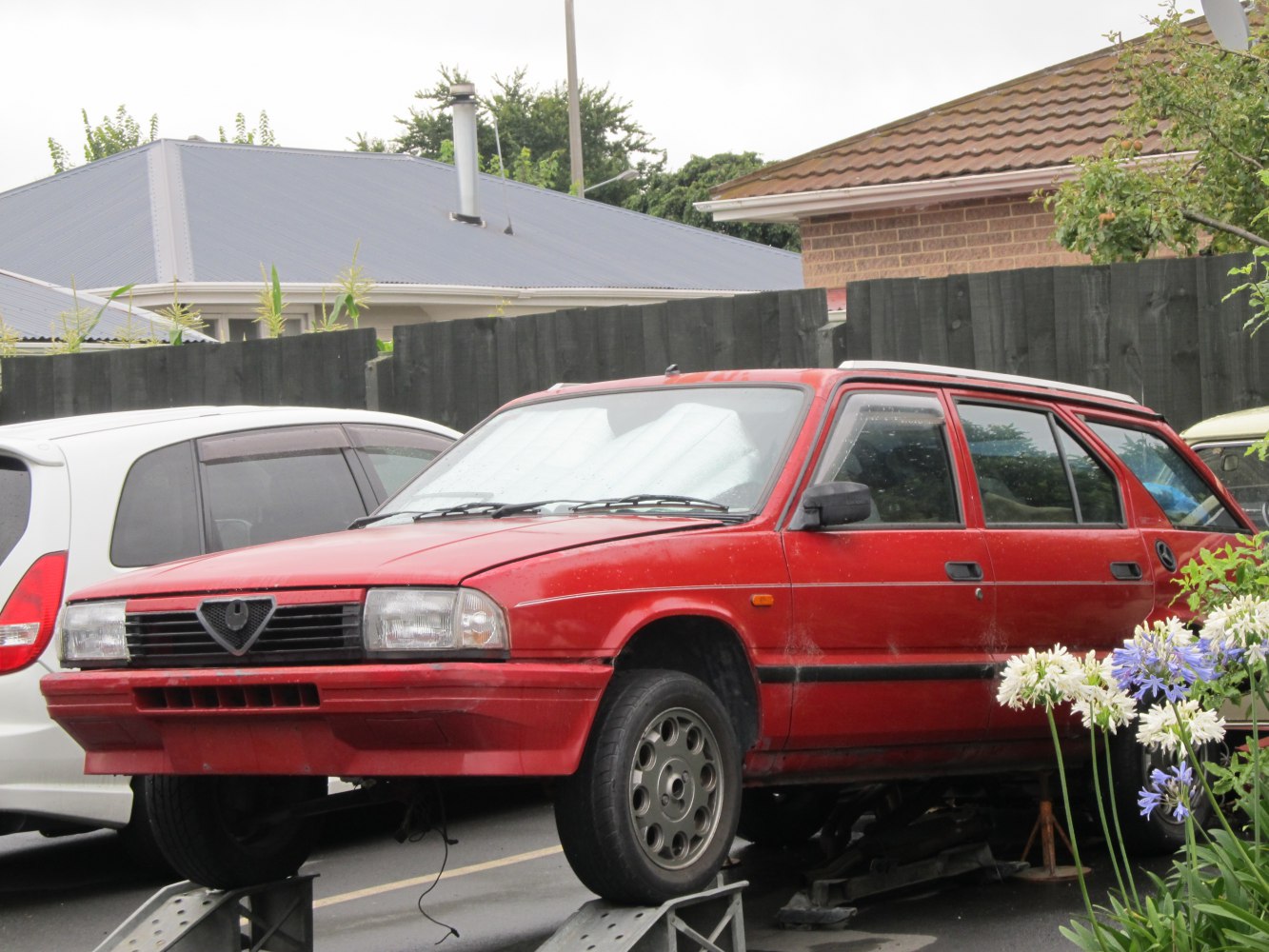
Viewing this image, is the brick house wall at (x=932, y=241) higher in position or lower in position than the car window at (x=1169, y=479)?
higher

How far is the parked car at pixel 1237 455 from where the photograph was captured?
8727mm

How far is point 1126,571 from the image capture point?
6719 mm

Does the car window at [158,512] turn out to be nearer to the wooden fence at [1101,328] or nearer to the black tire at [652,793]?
the black tire at [652,793]

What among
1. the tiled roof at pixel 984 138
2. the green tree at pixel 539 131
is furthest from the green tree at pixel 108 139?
the tiled roof at pixel 984 138

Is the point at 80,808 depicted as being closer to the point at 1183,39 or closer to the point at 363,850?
the point at 363,850

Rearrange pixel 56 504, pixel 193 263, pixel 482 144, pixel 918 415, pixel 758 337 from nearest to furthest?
pixel 918 415 < pixel 56 504 < pixel 758 337 < pixel 193 263 < pixel 482 144

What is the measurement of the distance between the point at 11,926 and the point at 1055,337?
664cm

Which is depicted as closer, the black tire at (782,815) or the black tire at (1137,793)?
the black tire at (1137,793)

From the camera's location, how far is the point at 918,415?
632 centimetres

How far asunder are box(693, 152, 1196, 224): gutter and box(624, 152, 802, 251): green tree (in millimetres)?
36950

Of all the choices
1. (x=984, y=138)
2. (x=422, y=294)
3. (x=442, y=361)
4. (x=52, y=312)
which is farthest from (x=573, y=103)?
(x=442, y=361)

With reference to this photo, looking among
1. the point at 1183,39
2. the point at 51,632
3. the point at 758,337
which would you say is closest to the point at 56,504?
the point at 51,632

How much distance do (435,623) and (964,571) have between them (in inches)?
85.1

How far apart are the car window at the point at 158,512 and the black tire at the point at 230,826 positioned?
172 centimetres
